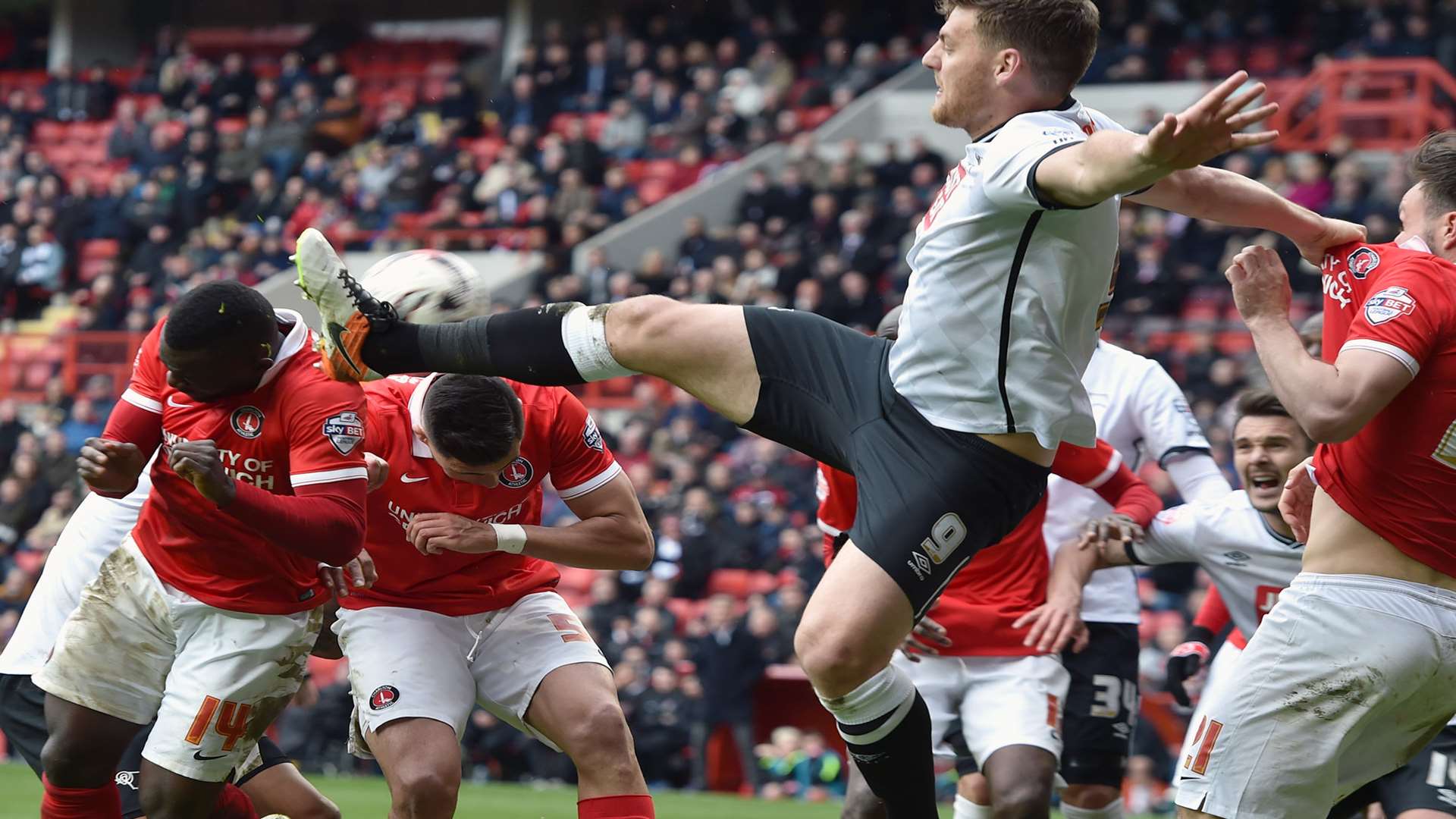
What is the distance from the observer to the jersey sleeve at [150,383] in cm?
525

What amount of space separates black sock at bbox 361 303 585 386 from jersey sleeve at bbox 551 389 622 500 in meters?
1.05

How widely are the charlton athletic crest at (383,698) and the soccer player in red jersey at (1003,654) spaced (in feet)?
5.61

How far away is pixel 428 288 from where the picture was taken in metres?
5.16

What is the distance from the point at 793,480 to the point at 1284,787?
32.6ft

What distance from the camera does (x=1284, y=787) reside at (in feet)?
13.7

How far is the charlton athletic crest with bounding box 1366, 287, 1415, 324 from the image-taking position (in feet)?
13.4

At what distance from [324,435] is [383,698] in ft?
2.79

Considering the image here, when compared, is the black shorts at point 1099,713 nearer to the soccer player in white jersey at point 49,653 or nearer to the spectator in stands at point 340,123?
the soccer player in white jersey at point 49,653

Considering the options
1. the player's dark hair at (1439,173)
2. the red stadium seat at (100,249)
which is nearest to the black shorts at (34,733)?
the player's dark hair at (1439,173)

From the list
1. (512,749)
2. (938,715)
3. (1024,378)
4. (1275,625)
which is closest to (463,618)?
(938,715)

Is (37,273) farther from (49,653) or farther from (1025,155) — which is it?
(1025,155)

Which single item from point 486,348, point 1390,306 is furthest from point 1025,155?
point 486,348

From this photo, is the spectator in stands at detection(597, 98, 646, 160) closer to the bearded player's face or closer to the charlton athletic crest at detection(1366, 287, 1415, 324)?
the bearded player's face

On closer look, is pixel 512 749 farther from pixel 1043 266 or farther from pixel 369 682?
pixel 1043 266
